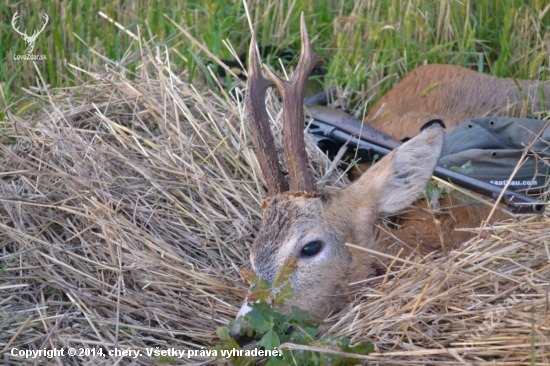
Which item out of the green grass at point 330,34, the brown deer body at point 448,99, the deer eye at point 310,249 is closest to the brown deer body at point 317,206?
the deer eye at point 310,249

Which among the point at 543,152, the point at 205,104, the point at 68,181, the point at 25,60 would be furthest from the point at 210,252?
the point at 25,60

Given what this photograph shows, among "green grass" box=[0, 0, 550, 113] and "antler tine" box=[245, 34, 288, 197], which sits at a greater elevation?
"antler tine" box=[245, 34, 288, 197]

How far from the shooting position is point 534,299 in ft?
10.8

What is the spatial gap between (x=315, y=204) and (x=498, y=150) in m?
1.40

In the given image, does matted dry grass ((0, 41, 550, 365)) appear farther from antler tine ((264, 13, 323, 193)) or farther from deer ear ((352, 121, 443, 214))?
antler tine ((264, 13, 323, 193))

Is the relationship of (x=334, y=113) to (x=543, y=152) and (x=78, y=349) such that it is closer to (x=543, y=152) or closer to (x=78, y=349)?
(x=543, y=152)

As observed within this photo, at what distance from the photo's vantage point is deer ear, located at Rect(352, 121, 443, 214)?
404 centimetres

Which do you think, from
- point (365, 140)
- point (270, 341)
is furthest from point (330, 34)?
point (270, 341)

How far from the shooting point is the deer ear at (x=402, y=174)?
4035 millimetres

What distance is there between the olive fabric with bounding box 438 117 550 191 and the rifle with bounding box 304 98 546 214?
0.21 meters

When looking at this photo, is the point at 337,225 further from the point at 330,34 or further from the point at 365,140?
the point at 330,34

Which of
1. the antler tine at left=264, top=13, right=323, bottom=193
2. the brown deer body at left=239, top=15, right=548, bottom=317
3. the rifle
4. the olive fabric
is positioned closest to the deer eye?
the brown deer body at left=239, top=15, right=548, bottom=317

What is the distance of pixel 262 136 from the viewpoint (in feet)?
13.4

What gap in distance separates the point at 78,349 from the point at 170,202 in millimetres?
1359
